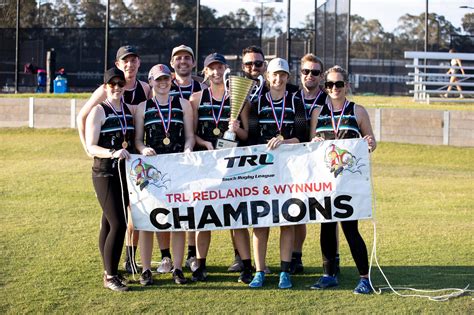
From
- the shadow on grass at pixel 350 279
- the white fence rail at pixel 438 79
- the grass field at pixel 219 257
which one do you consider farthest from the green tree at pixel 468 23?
the shadow on grass at pixel 350 279

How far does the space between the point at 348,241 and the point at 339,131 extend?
959mm

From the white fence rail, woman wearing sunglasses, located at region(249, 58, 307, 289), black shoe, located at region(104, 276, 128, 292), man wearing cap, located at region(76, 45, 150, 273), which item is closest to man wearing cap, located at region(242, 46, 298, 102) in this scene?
woman wearing sunglasses, located at region(249, 58, 307, 289)

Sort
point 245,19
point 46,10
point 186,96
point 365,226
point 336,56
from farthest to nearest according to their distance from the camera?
point 245,19, point 46,10, point 336,56, point 365,226, point 186,96

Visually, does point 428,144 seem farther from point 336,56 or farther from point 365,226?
point 365,226

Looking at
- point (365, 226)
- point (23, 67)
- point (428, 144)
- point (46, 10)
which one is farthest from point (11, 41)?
point (365, 226)

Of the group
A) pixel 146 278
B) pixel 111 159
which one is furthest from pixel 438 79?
pixel 111 159

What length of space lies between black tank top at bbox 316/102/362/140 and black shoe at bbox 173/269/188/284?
177 cm

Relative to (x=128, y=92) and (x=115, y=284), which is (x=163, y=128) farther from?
(x=115, y=284)

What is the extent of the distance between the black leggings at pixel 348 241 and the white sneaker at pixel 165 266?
5.04 feet

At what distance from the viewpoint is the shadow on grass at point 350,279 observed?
769 centimetres

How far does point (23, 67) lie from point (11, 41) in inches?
38.0

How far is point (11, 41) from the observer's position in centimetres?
2805

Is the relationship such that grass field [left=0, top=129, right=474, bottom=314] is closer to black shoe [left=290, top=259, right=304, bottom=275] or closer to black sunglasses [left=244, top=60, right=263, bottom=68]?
black shoe [left=290, top=259, right=304, bottom=275]

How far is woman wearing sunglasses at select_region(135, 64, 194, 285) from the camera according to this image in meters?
7.68
